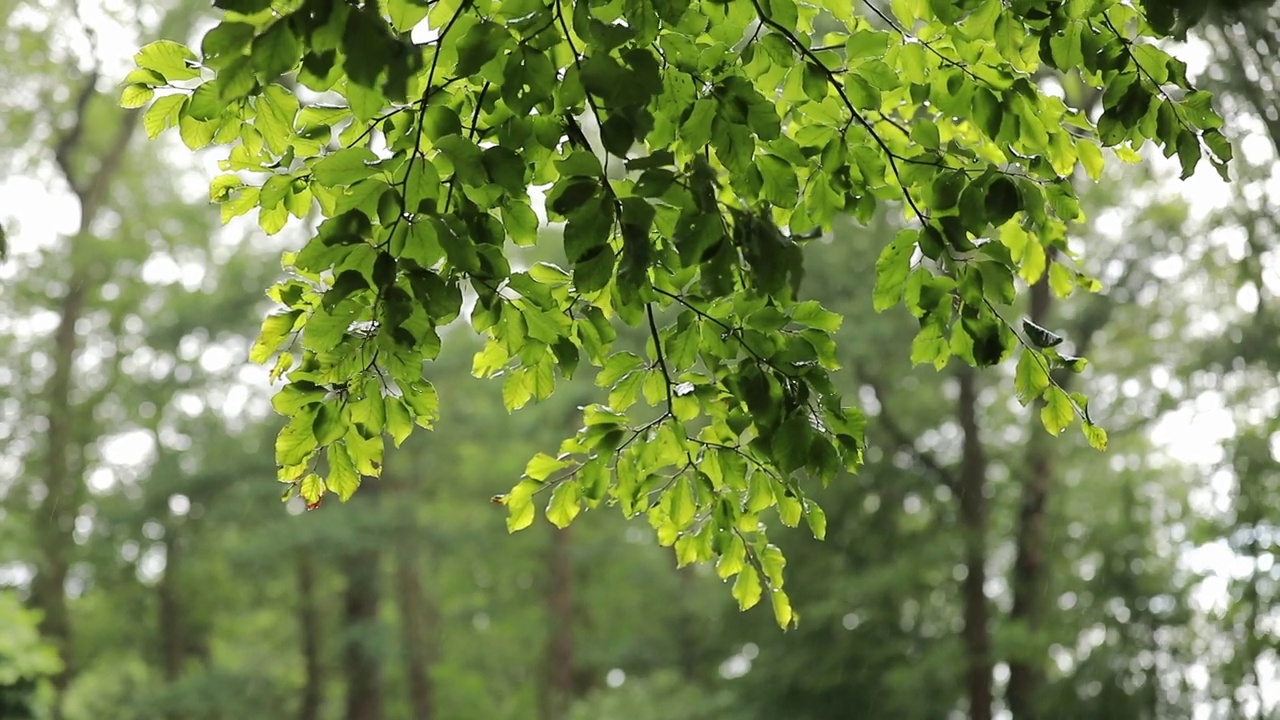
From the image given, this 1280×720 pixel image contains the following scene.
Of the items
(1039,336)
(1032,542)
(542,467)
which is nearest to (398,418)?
(542,467)

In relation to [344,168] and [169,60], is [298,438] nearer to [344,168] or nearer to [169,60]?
[344,168]

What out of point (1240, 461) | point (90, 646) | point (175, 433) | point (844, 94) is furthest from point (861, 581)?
point (90, 646)

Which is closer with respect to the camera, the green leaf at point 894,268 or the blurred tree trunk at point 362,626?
the green leaf at point 894,268

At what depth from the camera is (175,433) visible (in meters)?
14.6

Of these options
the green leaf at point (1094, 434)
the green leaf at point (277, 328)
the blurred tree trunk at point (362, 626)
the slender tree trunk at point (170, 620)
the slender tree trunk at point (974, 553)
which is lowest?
the slender tree trunk at point (170, 620)

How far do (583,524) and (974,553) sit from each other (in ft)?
28.3

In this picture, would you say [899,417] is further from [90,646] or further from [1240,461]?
[90,646]

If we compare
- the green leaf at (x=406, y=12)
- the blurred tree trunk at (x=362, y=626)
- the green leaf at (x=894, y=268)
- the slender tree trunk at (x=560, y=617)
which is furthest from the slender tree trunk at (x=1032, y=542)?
the green leaf at (x=406, y=12)

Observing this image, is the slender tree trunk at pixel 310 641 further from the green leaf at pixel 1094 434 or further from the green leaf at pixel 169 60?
the green leaf at pixel 1094 434

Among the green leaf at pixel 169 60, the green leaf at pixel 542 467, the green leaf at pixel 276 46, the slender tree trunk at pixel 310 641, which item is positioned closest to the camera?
the green leaf at pixel 276 46

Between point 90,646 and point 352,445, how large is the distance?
1798 centimetres

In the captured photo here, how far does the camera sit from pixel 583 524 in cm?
1689

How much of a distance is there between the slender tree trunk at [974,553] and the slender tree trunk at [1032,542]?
0.80 ft

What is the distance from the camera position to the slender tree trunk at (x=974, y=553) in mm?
8758
